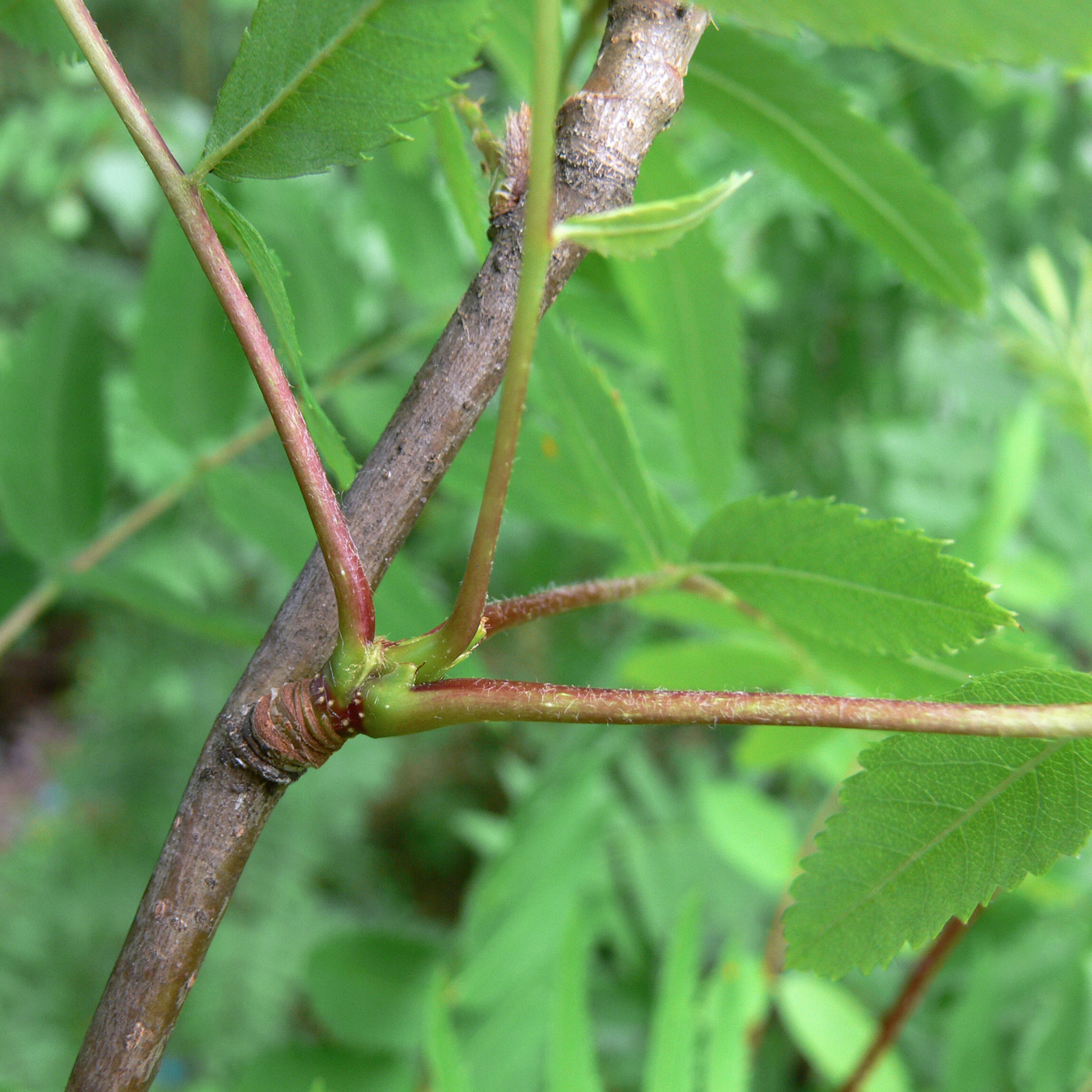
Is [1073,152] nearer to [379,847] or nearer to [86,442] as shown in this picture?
[86,442]

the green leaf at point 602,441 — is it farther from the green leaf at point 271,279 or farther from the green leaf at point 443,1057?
the green leaf at point 443,1057

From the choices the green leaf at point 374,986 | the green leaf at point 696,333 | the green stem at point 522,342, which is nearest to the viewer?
the green stem at point 522,342

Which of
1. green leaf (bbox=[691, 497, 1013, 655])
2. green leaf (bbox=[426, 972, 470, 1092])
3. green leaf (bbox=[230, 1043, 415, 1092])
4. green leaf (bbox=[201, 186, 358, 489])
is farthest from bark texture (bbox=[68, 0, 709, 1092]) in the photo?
green leaf (bbox=[230, 1043, 415, 1092])

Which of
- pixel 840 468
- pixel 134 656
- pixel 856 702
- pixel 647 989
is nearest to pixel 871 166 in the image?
pixel 856 702

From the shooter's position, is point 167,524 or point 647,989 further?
point 167,524

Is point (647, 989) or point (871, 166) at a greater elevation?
point (871, 166)

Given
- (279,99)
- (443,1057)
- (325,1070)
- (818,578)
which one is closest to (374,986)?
(325,1070)

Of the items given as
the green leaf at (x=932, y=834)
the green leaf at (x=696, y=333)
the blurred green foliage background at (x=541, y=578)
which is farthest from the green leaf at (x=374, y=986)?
the green leaf at (x=932, y=834)
